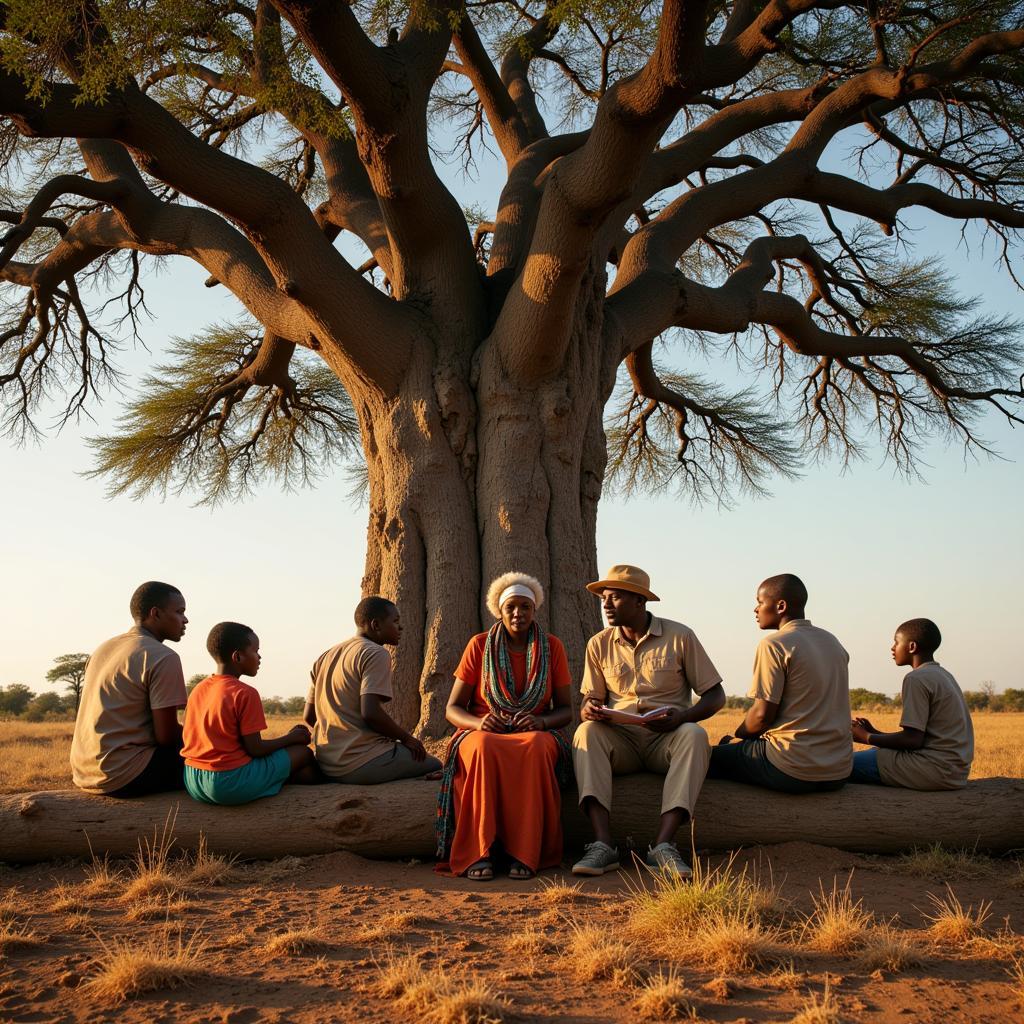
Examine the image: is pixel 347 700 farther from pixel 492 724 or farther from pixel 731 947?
pixel 731 947

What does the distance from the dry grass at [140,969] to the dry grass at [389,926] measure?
596 millimetres

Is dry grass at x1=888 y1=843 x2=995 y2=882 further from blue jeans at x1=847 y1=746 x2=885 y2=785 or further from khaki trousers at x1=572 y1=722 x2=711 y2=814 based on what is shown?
khaki trousers at x1=572 y1=722 x2=711 y2=814

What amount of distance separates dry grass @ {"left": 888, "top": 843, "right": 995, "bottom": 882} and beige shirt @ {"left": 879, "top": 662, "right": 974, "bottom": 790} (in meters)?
0.39

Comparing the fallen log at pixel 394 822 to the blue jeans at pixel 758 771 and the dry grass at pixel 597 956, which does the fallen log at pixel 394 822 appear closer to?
the blue jeans at pixel 758 771

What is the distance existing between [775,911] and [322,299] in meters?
5.05

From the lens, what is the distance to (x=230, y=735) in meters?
5.24

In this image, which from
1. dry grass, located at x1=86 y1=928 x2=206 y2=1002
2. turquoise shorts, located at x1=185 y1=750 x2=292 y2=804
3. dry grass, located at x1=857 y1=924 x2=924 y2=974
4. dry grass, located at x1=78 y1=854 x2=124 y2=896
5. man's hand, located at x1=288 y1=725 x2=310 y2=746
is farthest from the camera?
man's hand, located at x1=288 y1=725 x2=310 y2=746

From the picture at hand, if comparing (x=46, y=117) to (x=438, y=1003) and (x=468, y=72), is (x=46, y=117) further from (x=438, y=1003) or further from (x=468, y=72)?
(x=438, y=1003)

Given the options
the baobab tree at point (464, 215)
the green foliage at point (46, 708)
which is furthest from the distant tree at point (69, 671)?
the baobab tree at point (464, 215)

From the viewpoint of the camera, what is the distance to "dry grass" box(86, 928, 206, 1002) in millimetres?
3301

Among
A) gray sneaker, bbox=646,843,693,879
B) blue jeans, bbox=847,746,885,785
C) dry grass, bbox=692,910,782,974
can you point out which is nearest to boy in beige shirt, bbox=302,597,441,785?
gray sneaker, bbox=646,843,693,879

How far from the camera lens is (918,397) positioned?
11.6 m

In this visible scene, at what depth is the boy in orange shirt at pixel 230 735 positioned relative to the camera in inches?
205

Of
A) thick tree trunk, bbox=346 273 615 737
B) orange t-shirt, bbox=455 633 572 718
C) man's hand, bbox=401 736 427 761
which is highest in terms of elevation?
thick tree trunk, bbox=346 273 615 737
